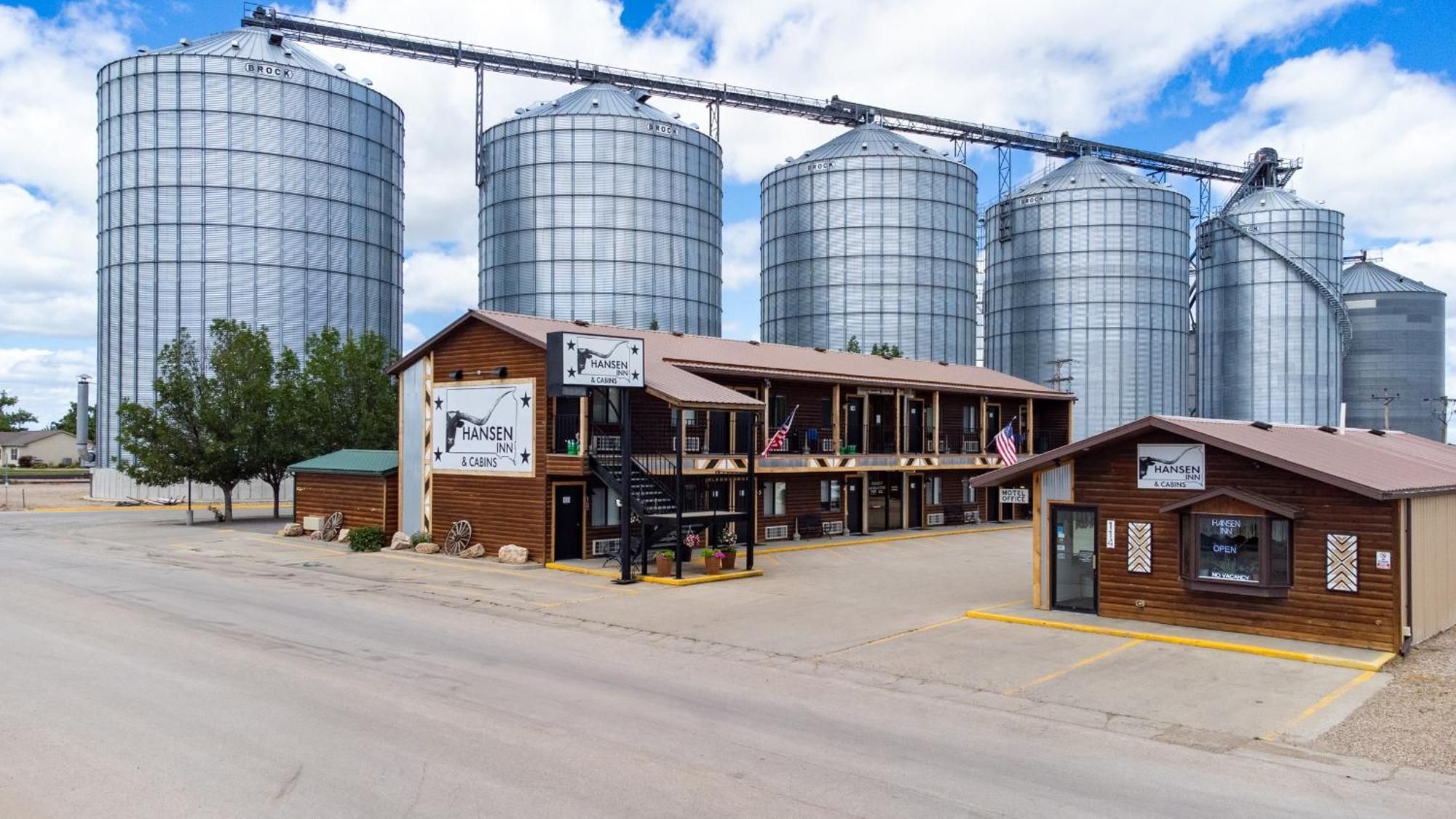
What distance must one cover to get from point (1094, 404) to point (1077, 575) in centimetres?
6124

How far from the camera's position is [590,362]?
1153 inches

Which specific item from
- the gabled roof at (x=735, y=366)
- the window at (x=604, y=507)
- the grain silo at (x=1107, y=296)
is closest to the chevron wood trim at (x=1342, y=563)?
the gabled roof at (x=735, y=366)

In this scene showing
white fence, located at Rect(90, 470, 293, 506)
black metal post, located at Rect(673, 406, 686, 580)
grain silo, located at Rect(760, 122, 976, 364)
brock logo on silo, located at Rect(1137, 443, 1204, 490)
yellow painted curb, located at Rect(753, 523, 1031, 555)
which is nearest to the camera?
brock logo on silo, located at Rect(1137, 443, 1204, 490)

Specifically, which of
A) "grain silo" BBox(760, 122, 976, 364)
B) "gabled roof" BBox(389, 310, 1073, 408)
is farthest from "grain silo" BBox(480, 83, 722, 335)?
"gabled roof" BBox(389, 310, 1073, 408)

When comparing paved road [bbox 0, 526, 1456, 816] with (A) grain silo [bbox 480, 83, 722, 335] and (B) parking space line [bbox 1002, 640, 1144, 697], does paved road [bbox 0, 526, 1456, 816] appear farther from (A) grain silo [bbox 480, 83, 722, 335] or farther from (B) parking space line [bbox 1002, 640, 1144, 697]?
(A) grain silo [bbox 480, 83, 722, 335]

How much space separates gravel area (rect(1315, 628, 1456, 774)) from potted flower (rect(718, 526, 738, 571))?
16.8 metres

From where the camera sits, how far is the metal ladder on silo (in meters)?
89.7

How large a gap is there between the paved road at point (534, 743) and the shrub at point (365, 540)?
16686 mm

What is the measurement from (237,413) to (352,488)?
485 inches

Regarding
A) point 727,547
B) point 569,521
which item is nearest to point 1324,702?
point 727,547

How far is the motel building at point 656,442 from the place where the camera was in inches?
1202

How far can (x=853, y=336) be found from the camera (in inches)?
3002

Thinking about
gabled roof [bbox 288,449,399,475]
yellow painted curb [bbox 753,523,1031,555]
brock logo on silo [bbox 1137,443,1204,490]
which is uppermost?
brock logo on silo [bbox 1137,443,1204,490]

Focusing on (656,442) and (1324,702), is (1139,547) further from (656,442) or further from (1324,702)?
(656,442)
